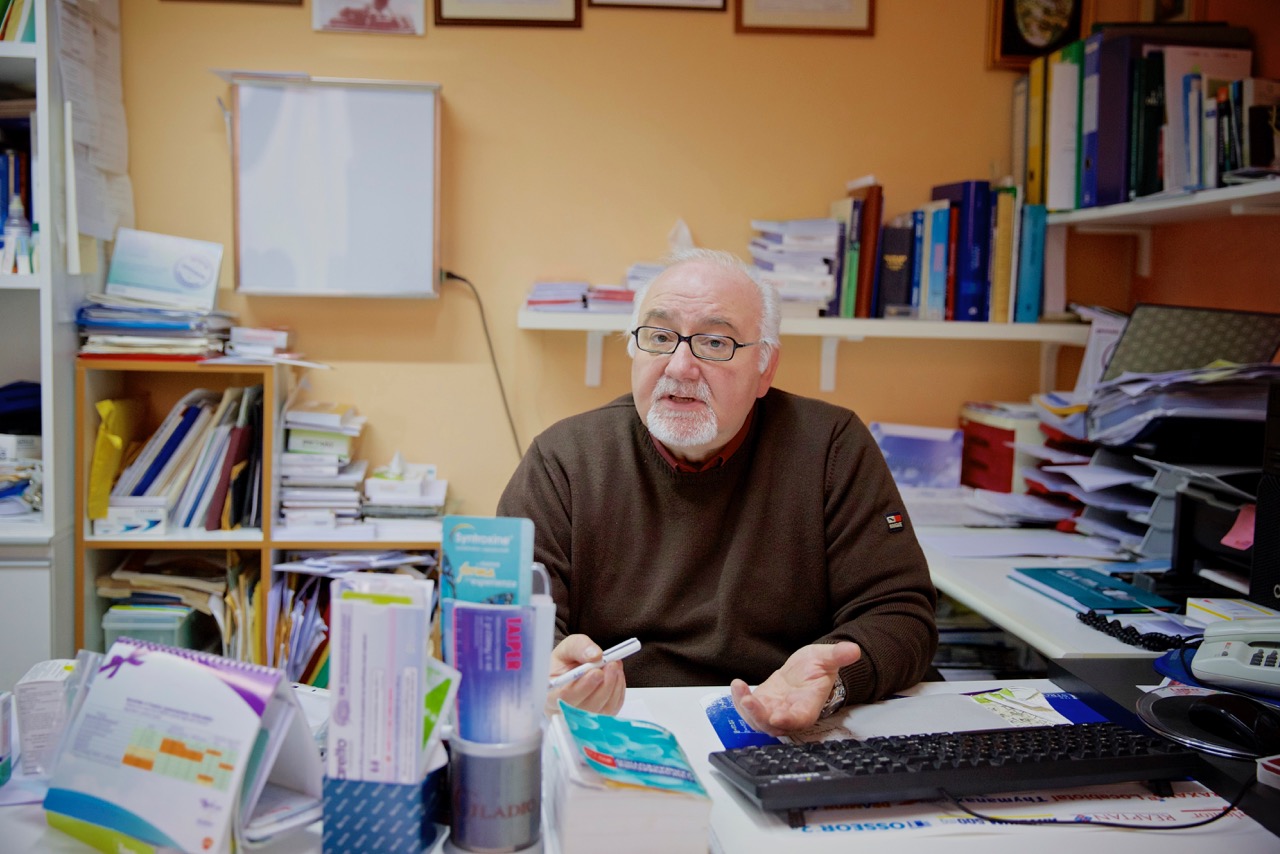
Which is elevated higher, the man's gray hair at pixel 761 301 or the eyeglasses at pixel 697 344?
the man's gray hair at pixel 761 301

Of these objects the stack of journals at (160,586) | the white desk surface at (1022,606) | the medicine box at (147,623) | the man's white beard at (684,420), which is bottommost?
the medicine box at (147,623)

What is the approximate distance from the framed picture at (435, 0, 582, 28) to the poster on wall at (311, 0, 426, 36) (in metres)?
0.06

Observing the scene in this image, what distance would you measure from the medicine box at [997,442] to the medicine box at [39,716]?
7.34 ft

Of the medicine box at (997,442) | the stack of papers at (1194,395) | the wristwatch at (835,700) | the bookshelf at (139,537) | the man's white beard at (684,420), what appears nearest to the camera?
the wristwatch at (835,700)

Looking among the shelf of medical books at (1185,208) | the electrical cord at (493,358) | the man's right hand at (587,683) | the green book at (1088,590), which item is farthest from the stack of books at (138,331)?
the shelf of medical books at (1185,208)

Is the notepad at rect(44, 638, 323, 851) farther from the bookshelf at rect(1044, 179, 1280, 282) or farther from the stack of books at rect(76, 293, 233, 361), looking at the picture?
the bookshelf at rect(1044, 179, 1280, 282)

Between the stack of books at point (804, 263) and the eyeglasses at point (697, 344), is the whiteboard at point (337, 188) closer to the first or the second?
the stack of books at point (804, 263)

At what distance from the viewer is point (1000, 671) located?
7.22 ft

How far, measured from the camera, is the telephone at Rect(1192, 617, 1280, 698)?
4.29 ft

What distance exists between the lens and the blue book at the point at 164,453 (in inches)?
96.1

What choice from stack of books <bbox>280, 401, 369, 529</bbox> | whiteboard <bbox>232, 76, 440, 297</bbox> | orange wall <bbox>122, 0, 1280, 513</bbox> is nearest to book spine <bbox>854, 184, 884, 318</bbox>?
orange wall <bbox>122, 0, 1280, 513</bbox>

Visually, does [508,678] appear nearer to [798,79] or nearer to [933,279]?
[933,279]

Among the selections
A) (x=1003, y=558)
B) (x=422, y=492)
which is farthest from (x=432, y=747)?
(x=422, y=492)

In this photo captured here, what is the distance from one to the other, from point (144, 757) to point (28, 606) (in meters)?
1.67
